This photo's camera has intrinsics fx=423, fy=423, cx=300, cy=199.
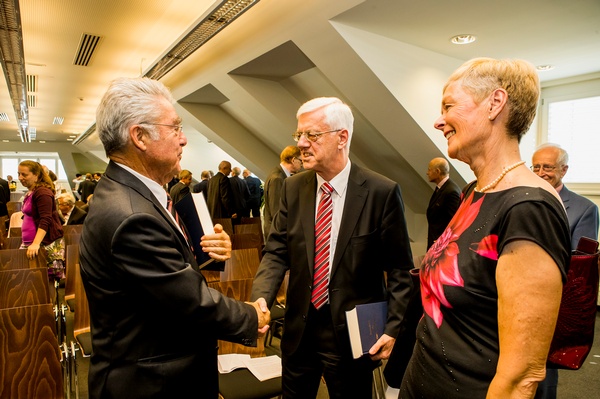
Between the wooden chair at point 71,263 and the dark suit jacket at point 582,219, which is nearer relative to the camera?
the dark suit jacket at point 582,219

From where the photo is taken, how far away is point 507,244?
84 cm

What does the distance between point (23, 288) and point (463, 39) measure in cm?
419

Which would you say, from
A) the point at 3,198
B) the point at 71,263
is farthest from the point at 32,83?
the point at 71,263

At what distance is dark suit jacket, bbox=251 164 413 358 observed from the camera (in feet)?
5.08

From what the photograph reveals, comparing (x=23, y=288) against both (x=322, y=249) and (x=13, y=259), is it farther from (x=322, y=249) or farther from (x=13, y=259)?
(x=322, y=249)

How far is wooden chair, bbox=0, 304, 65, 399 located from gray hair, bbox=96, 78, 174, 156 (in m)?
1.19

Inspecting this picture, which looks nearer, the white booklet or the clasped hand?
the clasped hand

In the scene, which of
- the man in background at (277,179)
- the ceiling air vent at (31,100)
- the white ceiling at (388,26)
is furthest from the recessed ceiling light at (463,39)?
the ceiling air vent at (31,100)

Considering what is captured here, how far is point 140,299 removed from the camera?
1.18 metres

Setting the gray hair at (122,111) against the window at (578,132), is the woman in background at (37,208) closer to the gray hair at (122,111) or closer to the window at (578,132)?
the gray hair at (122,111)

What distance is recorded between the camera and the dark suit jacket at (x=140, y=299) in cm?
113

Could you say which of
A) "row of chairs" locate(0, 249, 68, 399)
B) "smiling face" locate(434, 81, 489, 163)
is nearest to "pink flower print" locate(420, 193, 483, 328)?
"smiling face" locate(434, 81, 489, 163)

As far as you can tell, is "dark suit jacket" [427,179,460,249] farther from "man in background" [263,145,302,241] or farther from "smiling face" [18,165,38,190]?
"smiling face" [18,165,38,190]

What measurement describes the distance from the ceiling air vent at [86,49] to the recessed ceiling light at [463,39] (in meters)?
4.48
